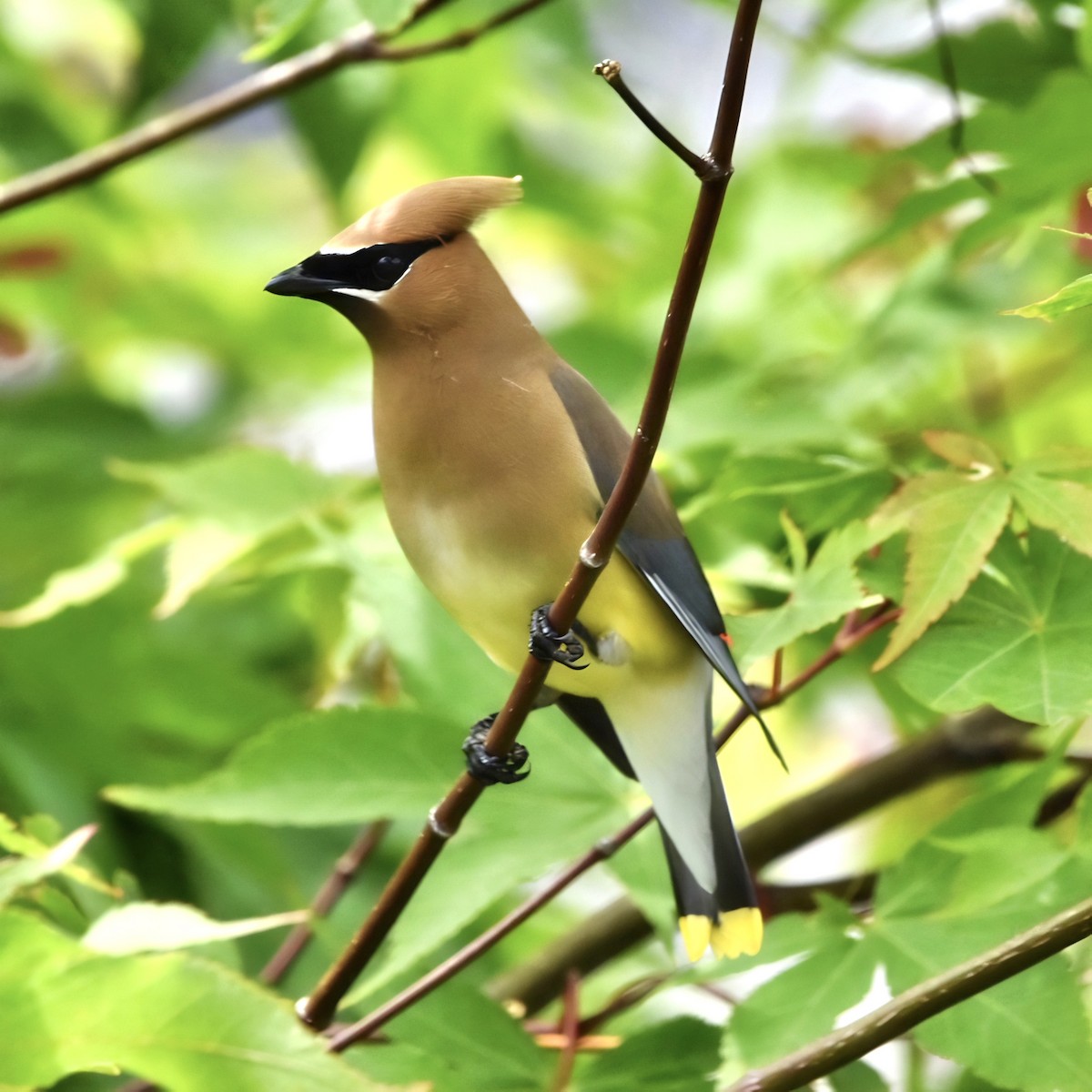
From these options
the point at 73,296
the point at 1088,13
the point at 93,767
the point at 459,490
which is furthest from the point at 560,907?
the point at 1088,13

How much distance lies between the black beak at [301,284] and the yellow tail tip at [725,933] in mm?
755

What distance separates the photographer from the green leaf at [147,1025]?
1020mm

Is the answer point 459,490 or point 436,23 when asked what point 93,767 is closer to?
point 459,490

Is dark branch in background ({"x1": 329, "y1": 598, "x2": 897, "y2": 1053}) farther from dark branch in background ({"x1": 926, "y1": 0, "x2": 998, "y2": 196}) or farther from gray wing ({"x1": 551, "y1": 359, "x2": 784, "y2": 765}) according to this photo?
dark branch in background ({"x1": 926, "y1": 0, "x2": 998, "y2": 196})

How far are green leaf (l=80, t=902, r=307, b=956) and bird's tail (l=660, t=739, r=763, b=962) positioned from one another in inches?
20.3

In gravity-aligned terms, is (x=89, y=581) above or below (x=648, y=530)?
above

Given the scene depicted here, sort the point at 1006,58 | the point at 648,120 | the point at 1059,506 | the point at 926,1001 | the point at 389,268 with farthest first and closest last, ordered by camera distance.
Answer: the point at 1006,58, the point at 389,268, the point at 1059,506, the point at 926,1001, the point at 648,120

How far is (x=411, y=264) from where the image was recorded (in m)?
1.47

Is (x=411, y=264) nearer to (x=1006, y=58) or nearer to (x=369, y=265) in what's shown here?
(x=369, y=265)

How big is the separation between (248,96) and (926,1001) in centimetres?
134

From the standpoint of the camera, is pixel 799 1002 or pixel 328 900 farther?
pixel 328 900

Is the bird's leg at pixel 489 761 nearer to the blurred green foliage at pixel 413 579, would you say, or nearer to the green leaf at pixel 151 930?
the blurred green foliage at pixel 413 579

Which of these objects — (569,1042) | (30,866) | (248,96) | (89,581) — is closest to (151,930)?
(30,866)

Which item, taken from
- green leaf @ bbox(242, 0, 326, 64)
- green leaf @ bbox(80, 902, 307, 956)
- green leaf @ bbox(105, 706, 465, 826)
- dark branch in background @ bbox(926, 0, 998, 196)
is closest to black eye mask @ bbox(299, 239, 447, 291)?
green leaf @ bbox(242, 0, 326, 64)
